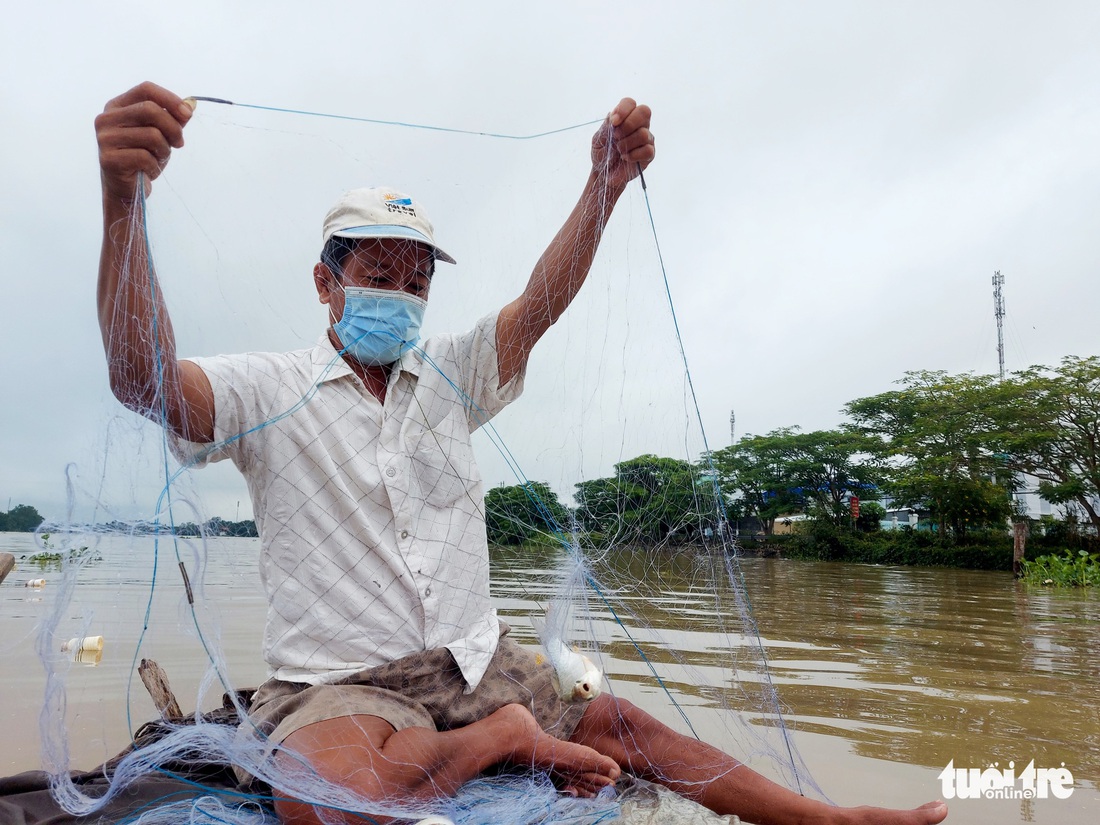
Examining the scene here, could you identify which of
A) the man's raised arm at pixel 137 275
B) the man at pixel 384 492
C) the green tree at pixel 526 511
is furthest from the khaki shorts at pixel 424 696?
the man's raised arm at pixel 137 275

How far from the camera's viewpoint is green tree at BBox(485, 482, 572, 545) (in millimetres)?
2318

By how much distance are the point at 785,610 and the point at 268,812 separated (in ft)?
26.1

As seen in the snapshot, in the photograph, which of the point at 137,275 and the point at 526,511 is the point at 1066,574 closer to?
the point at 526,511

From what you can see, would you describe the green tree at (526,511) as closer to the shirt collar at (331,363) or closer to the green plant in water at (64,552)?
the shirt collar at (331,363)

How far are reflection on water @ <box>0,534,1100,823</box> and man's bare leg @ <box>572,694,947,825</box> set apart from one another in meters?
0.37

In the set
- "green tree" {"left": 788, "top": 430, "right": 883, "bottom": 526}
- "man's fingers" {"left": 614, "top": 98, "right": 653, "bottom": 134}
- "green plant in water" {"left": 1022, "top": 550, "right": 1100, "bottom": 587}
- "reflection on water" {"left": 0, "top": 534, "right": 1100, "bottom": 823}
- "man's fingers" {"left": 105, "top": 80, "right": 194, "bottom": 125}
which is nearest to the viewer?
"man's fingers" {"left": 105, "top": 80, "right": 194, "bottom": 125}

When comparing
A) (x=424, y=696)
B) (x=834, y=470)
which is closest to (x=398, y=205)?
(x=424, y=696)

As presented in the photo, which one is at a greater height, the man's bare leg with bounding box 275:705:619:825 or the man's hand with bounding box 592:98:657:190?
the man's hand with bounding box 592:98:657:190

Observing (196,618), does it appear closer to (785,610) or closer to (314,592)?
(314,592)

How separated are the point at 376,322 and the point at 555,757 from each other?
132 centimetres

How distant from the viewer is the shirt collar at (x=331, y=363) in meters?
2.11

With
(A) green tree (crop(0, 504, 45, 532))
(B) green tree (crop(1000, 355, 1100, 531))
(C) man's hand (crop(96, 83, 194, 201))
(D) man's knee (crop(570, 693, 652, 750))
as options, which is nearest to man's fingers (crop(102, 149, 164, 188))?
(C) man's hand (crop(96, 83, 194, 201))

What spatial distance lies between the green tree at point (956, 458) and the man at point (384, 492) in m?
23.8

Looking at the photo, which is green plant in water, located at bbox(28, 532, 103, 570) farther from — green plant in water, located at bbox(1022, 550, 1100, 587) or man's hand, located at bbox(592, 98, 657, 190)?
green plant in water, located at bbox(1022, 550, 1100, 587)
